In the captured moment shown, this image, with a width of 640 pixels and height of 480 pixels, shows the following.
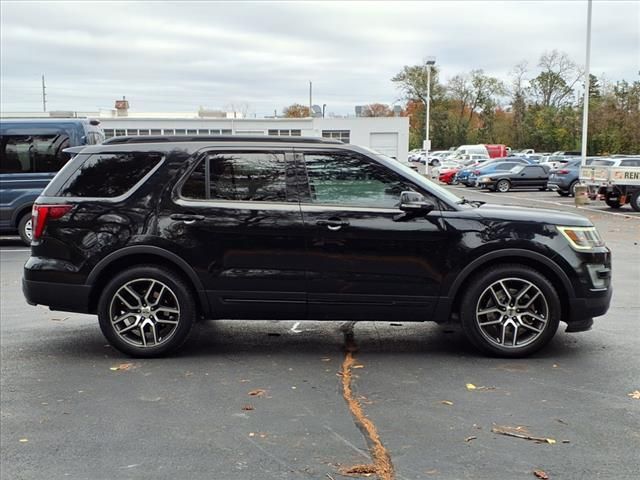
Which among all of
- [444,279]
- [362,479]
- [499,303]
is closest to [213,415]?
[362,479]

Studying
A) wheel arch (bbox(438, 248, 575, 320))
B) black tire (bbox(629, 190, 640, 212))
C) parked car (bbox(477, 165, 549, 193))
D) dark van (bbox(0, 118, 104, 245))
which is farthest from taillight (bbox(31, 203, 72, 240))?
parked car (bbox(477, 165, 549, 193))

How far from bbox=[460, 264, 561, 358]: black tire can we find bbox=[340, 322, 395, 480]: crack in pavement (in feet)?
3.32

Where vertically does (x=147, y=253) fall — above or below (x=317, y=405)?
above

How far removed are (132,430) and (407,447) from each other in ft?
5.48

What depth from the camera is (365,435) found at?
12.7 feet

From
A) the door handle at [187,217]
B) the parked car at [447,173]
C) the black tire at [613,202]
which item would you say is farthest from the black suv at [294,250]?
the parked car at [447,173]

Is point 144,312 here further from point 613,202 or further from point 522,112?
point 522,112

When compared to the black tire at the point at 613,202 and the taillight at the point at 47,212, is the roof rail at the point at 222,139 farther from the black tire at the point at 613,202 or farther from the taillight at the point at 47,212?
the black tire at the point at 613,202

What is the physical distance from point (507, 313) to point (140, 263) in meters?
3.06

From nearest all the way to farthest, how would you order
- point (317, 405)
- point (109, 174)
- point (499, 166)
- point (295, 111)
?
point (317, 405)
point (109, 174)
point (499, 166)
point (295, 111)

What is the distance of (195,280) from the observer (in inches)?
210

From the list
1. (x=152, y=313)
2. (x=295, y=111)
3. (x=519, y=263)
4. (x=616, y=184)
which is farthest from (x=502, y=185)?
(x=295, y=111)

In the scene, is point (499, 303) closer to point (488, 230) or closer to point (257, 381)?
point (488, 230)

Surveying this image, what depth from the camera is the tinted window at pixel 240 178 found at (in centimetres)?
539
